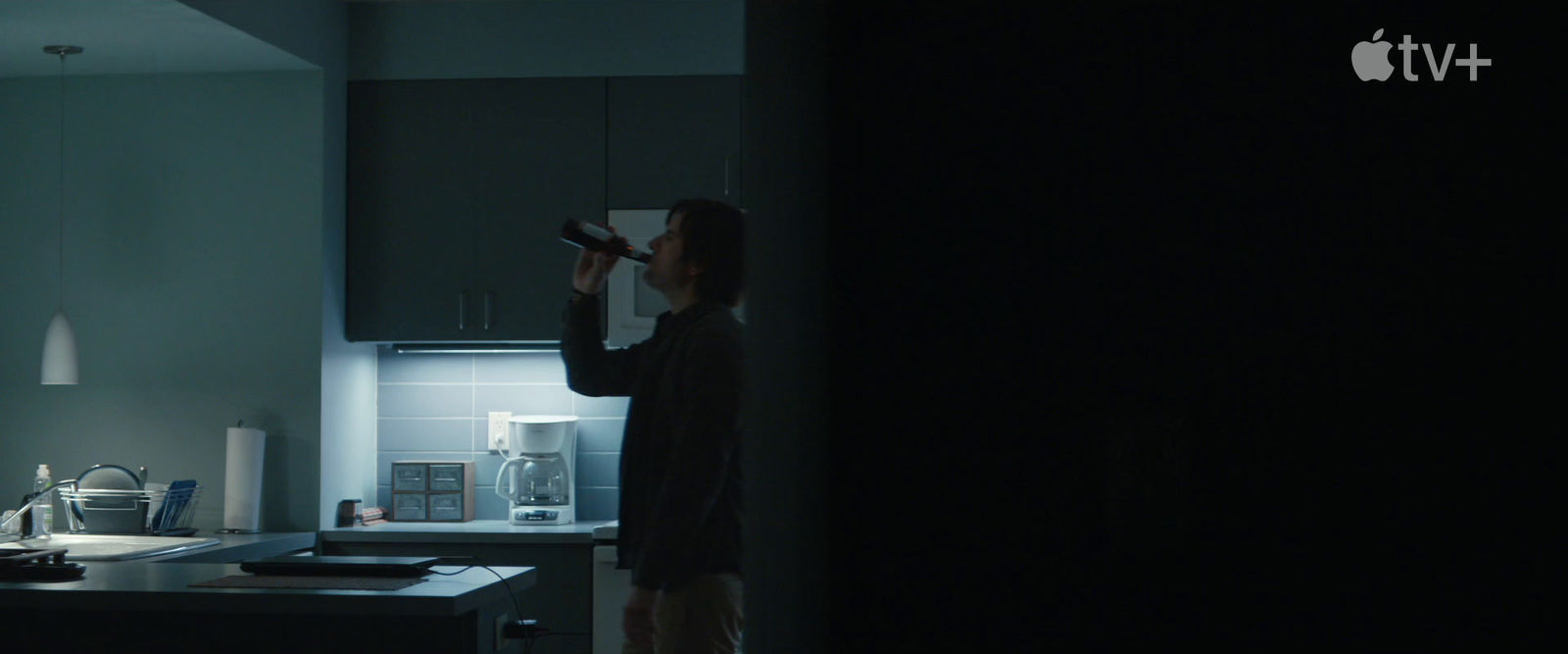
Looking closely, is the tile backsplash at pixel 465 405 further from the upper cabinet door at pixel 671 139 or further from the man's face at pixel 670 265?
the man's face at pixel 670 265

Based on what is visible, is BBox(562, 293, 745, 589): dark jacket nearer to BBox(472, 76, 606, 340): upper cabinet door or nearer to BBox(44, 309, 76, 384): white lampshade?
BBox(472, 76, 606, 340): upper cabinet door

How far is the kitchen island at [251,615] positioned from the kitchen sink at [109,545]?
2.62 feet

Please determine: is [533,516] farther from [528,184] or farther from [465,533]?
[528,184]

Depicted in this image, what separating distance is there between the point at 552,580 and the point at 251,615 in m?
1.40

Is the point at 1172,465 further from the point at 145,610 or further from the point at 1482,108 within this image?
the point at 145,610

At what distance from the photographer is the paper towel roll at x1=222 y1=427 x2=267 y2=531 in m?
3.52

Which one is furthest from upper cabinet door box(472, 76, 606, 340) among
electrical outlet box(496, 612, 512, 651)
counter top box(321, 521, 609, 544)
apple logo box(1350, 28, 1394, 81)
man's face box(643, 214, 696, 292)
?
apple logo box(1350, 28, 1394, 81)

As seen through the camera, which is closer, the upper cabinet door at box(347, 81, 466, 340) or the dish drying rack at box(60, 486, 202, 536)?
the dish drying rack at box(60, 486, 202, 536)

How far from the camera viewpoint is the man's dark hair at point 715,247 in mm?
1675

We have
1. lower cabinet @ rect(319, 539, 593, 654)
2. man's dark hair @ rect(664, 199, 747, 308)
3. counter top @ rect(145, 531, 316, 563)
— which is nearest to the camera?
man's dark hair @ rect(664, 199, 747, 308)

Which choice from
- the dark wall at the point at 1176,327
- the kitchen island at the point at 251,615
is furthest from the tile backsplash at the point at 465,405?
the dark wall at the point at 1176,327

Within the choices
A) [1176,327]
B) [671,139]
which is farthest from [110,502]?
[1176,327]

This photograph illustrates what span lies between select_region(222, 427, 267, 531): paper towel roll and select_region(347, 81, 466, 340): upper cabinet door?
18.6 inches

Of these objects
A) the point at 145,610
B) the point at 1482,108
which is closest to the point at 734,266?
the point at 1482,108
